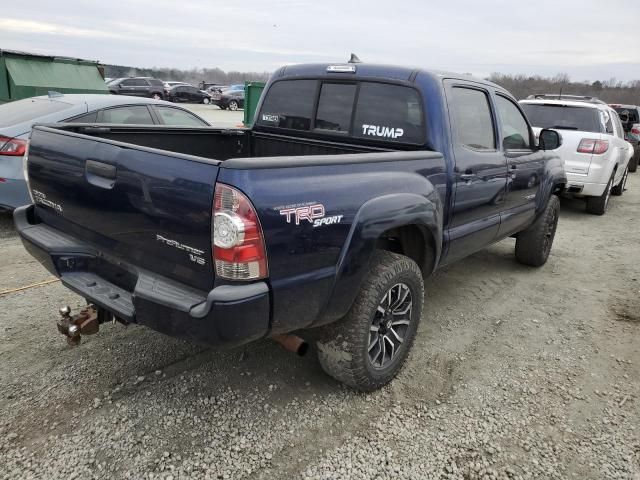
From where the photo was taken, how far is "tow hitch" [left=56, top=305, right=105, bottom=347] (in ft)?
8.64

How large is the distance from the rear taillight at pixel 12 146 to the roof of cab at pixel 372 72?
119 inches

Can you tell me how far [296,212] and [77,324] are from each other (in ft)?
4.64

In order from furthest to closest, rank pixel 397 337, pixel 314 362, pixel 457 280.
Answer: pixel 457 280
pixel 314 362
pixel 397 337

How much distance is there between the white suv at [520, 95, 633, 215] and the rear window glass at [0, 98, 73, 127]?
7.01 metres

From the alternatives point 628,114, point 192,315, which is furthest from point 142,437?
point 628,114

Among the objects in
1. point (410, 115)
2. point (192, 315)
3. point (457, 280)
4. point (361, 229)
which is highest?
point (410, 115)

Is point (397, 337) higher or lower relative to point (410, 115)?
lower

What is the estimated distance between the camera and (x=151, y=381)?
117 inches

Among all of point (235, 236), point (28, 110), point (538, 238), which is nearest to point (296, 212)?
point (235, 236)

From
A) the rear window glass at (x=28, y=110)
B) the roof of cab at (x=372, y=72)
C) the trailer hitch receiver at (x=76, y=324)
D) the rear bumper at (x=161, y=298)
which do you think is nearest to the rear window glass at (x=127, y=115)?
the rear window glass at (x=28, y=110)

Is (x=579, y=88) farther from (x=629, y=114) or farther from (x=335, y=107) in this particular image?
(x=335, y=107)

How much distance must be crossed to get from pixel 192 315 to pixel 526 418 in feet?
6.72

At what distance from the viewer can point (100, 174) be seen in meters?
2.49

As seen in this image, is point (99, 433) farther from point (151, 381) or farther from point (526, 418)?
point (526, 418)
